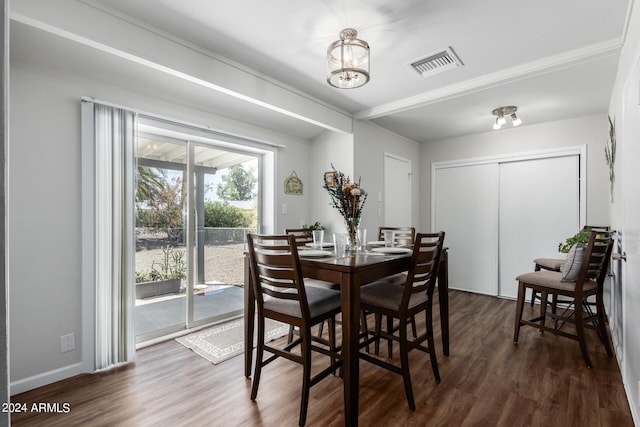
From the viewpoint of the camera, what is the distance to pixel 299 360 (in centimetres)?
174

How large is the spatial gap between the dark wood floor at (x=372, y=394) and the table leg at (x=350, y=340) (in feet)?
0.59

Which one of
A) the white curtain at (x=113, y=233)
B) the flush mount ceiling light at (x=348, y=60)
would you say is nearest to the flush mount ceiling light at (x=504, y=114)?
the flush mount ceiling light at (x=348, y=60)

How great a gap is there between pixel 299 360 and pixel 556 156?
Answer: 3860 millimetres

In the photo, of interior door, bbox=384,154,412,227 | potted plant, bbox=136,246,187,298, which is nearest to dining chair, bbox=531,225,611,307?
interior door, bbox=384,154,412,227

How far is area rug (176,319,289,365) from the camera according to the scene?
8.20 ft

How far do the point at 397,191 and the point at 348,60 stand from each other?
2664 millimetres

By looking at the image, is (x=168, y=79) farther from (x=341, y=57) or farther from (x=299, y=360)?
(x=299, y=360)

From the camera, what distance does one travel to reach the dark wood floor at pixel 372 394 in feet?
5.58

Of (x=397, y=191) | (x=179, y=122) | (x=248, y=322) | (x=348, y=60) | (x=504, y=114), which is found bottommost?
(x=248, y=322)

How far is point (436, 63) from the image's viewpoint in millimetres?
2494

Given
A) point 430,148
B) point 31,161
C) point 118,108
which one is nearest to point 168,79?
point 118,108

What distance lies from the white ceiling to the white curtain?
1.37 feet

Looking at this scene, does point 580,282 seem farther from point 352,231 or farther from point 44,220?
point 44,220

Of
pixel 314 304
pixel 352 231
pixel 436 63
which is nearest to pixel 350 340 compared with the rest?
pixel 314 304
